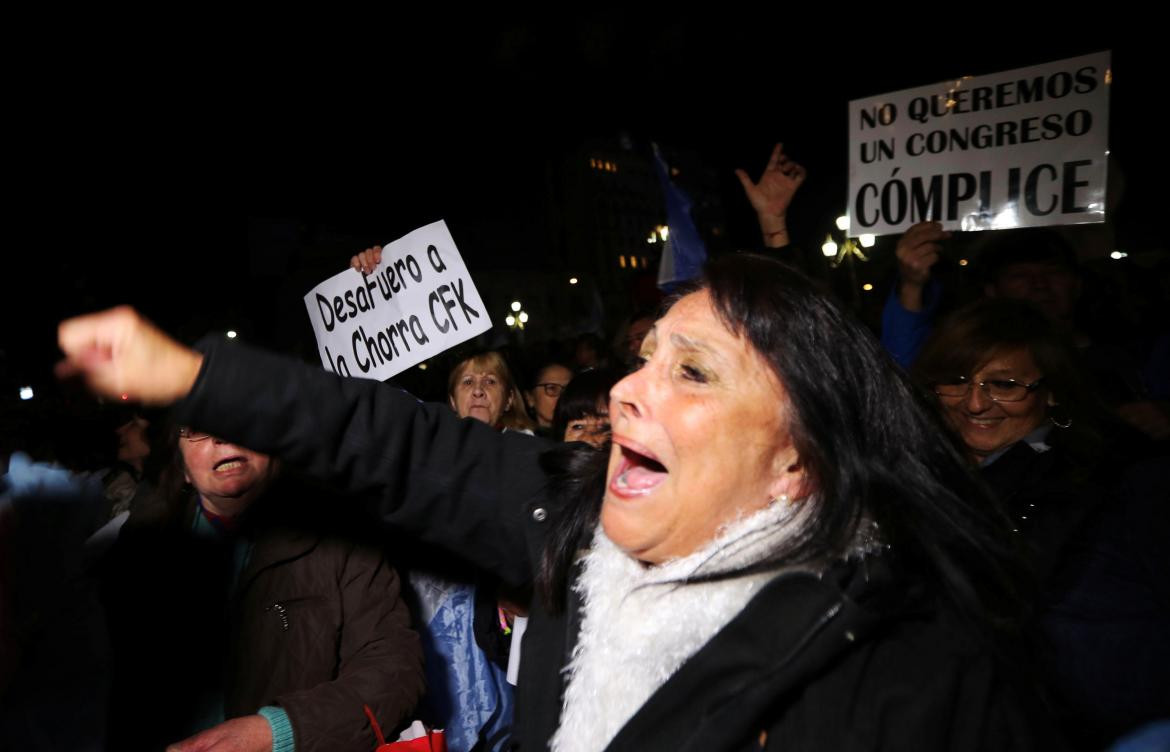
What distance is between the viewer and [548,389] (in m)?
5.20

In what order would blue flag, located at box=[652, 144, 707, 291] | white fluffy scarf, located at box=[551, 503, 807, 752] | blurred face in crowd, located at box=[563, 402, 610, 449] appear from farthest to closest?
1. blue flag, located at box=[652, 144, 707, 291]
2. blurred face in crowd, located at box=[563, 402, 610, 449]
3. white fluffy scarf, located at box=[551, 503, 807, 752]

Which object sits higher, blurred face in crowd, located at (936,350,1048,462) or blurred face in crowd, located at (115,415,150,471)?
blurred face in crowd, located at (936,350,1048,462)

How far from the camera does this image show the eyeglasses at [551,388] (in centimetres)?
519

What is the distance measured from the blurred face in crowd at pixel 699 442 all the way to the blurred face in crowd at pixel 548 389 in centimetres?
356

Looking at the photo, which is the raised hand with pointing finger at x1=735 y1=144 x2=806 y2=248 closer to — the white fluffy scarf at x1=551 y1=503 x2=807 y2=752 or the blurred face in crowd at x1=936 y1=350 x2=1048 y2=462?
the blurred face in crowd at x1=936 y1=350 x2=1048 y2=462

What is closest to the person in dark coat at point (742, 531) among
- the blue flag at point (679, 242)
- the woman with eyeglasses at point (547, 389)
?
the blue flag at point (679, 242)

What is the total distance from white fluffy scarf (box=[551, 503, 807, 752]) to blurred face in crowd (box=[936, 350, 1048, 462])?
141 centimetres

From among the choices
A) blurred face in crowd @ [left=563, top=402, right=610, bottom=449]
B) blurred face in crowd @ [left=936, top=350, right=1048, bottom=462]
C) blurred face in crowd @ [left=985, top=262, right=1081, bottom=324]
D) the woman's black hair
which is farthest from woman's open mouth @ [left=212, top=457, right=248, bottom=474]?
blurred face in crowd @ [left=985, top=262, right=1081, bottom=324]

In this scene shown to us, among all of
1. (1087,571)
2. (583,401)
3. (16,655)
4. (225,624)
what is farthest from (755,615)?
(583,401)

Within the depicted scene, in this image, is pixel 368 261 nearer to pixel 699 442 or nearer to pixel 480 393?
pixel 480 393

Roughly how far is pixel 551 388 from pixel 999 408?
3.10 meters

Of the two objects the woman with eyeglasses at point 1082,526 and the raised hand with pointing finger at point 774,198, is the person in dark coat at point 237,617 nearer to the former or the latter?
the woman with eyeglasses at point 1082,526

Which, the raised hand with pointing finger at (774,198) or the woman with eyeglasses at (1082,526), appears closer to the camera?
the woman with eyeglasses at (1082,526)

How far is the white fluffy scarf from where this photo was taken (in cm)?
140
